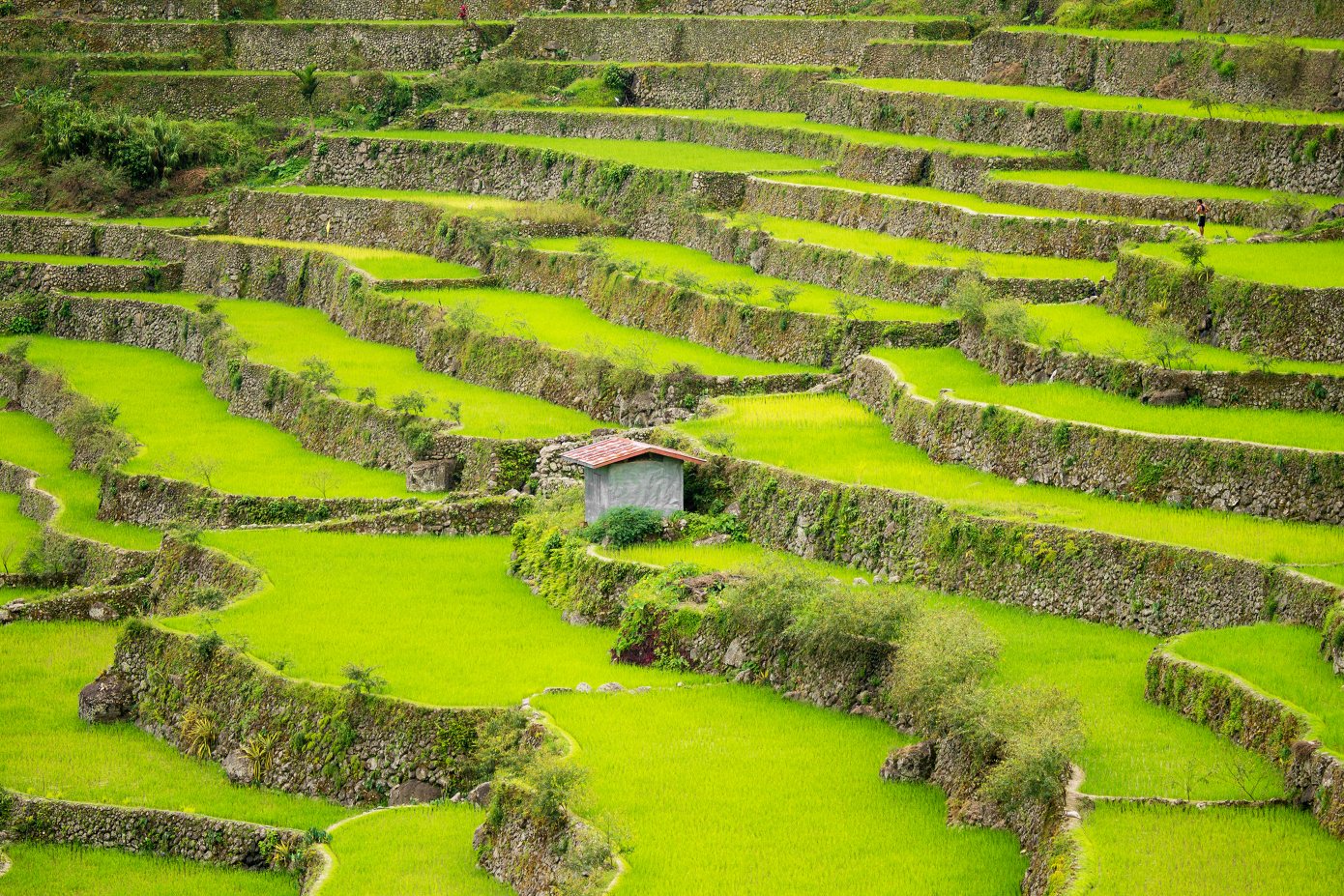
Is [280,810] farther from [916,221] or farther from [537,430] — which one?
[916,221]

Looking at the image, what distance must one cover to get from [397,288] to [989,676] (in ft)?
109

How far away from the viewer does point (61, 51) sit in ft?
261

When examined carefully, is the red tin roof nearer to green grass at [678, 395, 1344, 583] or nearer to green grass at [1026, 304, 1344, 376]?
green grass at [678, 395, 1344, 583]

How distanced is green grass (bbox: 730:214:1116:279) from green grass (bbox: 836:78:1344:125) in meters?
5.35

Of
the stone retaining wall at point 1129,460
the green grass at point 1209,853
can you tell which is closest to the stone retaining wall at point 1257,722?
the green grass at point 1209,853

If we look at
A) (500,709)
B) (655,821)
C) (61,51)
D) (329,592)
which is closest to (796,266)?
(329,592)

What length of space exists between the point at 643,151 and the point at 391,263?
26.8 ft

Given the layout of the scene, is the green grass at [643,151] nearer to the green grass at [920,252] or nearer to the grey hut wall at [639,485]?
the green grass at [920,252]

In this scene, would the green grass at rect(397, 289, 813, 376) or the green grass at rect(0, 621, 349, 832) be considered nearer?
the green grass at rect(0, 621, 349, 832)

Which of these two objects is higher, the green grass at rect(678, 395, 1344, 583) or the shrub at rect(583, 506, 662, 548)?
the green grass at rect(678, 395, 1344, 583)

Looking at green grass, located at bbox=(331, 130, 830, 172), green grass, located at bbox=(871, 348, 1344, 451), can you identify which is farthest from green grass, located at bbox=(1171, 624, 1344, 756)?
green grass, located at bbox=(331, 130, 830, 172)

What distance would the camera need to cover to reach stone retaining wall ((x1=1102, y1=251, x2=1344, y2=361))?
116 feet

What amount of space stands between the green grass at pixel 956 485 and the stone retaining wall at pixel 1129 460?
0.25 meters

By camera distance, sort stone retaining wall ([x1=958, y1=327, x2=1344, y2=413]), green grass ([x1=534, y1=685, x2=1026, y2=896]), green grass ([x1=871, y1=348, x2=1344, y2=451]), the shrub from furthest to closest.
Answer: the shrub < stone retaining wall ([x1=958, y1=327, x2=1344, y2=413]) < green grass ([x1=871, y1=348, x2=1344, y2=451]) < green grass ([x1=534, y1=685, x2=1026, y2=896])
